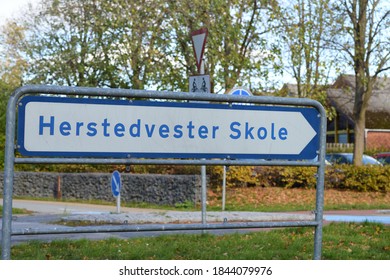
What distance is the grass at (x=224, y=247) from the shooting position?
8812mm

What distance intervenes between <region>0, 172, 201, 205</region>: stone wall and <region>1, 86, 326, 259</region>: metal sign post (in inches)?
641

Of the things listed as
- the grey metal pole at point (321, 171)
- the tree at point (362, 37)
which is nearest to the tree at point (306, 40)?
the tree at point (362, 37)

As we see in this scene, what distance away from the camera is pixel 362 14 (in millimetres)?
29828

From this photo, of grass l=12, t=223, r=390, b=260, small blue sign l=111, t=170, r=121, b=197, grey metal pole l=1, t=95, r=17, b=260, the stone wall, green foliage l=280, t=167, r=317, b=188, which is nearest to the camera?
grey metal pole l=1, t=95, r=17, b=260

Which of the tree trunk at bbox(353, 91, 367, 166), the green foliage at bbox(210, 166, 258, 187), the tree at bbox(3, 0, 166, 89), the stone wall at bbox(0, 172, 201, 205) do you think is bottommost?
the stone wall at bbox(0, 172, 201, 205)

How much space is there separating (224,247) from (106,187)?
14.8 meters

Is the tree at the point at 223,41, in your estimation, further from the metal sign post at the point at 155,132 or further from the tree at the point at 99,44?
the metal sign post at the point at 155,132

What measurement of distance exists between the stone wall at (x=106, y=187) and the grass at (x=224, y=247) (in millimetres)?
10895

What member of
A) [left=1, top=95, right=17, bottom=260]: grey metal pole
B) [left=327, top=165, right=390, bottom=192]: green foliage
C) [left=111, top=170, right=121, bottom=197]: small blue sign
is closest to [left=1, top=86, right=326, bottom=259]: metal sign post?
[left=1, top=95, right=17, bottom=260]: grey metal pole

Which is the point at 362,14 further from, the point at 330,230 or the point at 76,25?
the point at 330,230

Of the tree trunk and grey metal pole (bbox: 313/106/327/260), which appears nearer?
grey metal pole (bbox: 313/106/327/260)

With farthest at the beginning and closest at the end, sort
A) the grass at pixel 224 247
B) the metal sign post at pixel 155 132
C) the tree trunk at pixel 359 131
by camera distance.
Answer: the tree trunk at pixel 359 131, the grass at pixel 224 247, the metal sign post at pixel 155 132

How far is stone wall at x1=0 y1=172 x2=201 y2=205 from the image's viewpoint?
22531 mm

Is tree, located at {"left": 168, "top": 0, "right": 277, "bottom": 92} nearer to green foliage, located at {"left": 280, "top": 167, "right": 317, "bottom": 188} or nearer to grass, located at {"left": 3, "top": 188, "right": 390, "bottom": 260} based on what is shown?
green foliage, located at {"left": 280, "top": 167, "right": 317, "bottom": 188}
